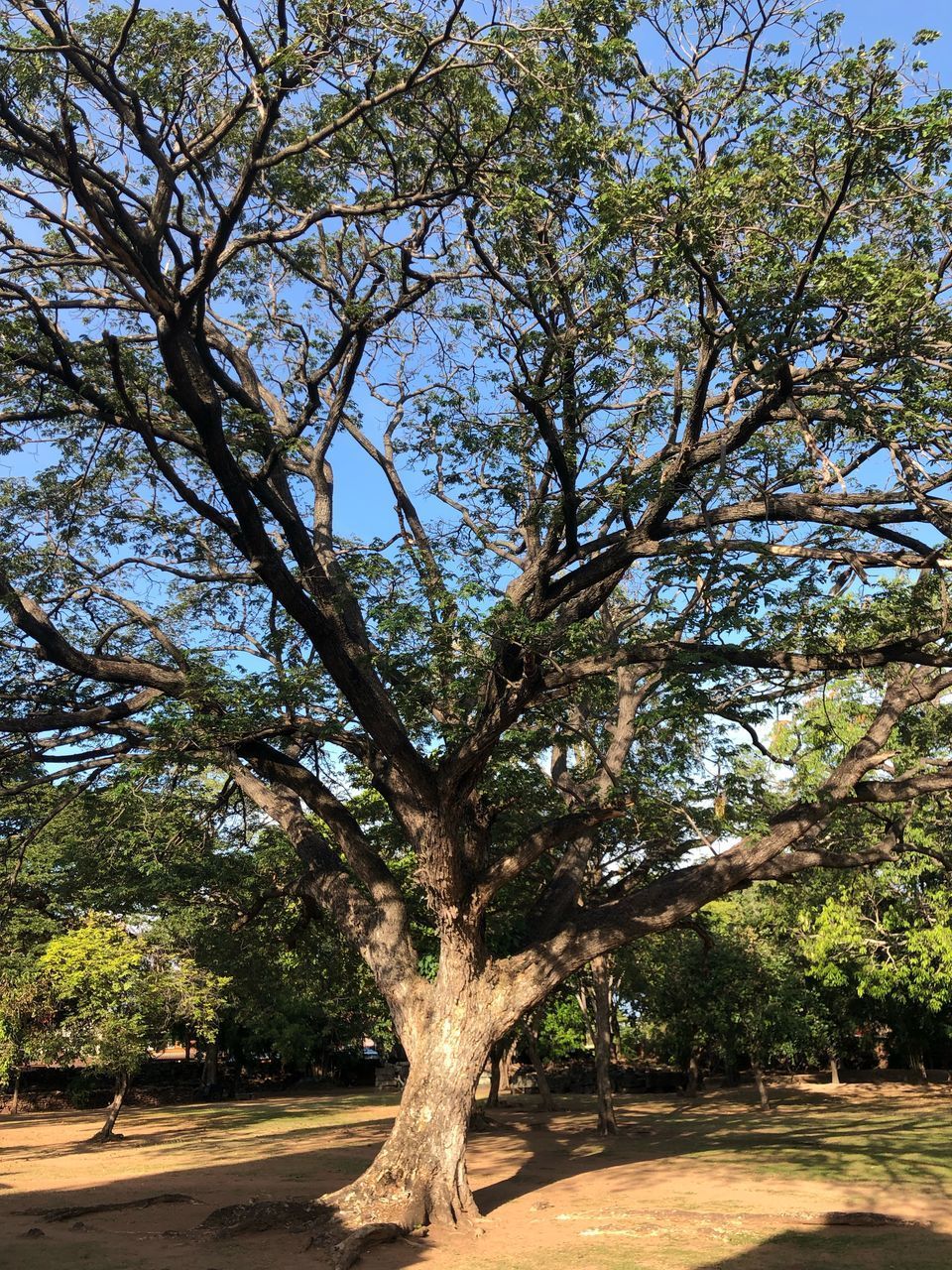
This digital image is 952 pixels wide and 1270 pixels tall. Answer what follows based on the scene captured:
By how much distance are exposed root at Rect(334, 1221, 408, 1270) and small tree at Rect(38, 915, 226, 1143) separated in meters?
9.99

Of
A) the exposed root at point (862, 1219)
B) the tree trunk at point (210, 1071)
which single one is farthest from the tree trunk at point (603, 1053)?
the tree trunk at point (210, 1071)

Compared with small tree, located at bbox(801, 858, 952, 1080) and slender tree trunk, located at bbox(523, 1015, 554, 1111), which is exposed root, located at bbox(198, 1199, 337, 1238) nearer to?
slender tree trunk, located at bbox(523, 1015, 554, 1111)

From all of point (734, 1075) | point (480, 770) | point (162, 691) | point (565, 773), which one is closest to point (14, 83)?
point (162, 691)

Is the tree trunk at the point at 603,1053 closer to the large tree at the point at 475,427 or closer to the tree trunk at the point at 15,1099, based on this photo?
the large tree at the point at 475,427

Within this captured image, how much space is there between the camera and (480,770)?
29.0 ft

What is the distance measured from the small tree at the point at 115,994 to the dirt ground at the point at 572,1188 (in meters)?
1.62

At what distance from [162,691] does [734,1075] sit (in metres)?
24.3

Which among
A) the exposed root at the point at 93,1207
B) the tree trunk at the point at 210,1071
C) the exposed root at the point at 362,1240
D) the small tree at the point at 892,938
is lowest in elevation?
the exposed root at the point at 362,1240

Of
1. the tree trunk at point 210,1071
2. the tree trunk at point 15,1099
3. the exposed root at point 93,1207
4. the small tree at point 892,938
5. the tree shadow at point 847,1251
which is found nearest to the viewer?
the tree shadow at point 847,1251

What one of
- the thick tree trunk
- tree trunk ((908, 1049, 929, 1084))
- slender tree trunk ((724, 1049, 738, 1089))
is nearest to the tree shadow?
the thick tree trunk

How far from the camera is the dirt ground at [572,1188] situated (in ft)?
24.0

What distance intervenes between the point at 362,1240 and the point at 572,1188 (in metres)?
4.27

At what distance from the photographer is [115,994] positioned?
53.5 ft

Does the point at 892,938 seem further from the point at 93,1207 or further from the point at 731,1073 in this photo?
the point at 93,1207
